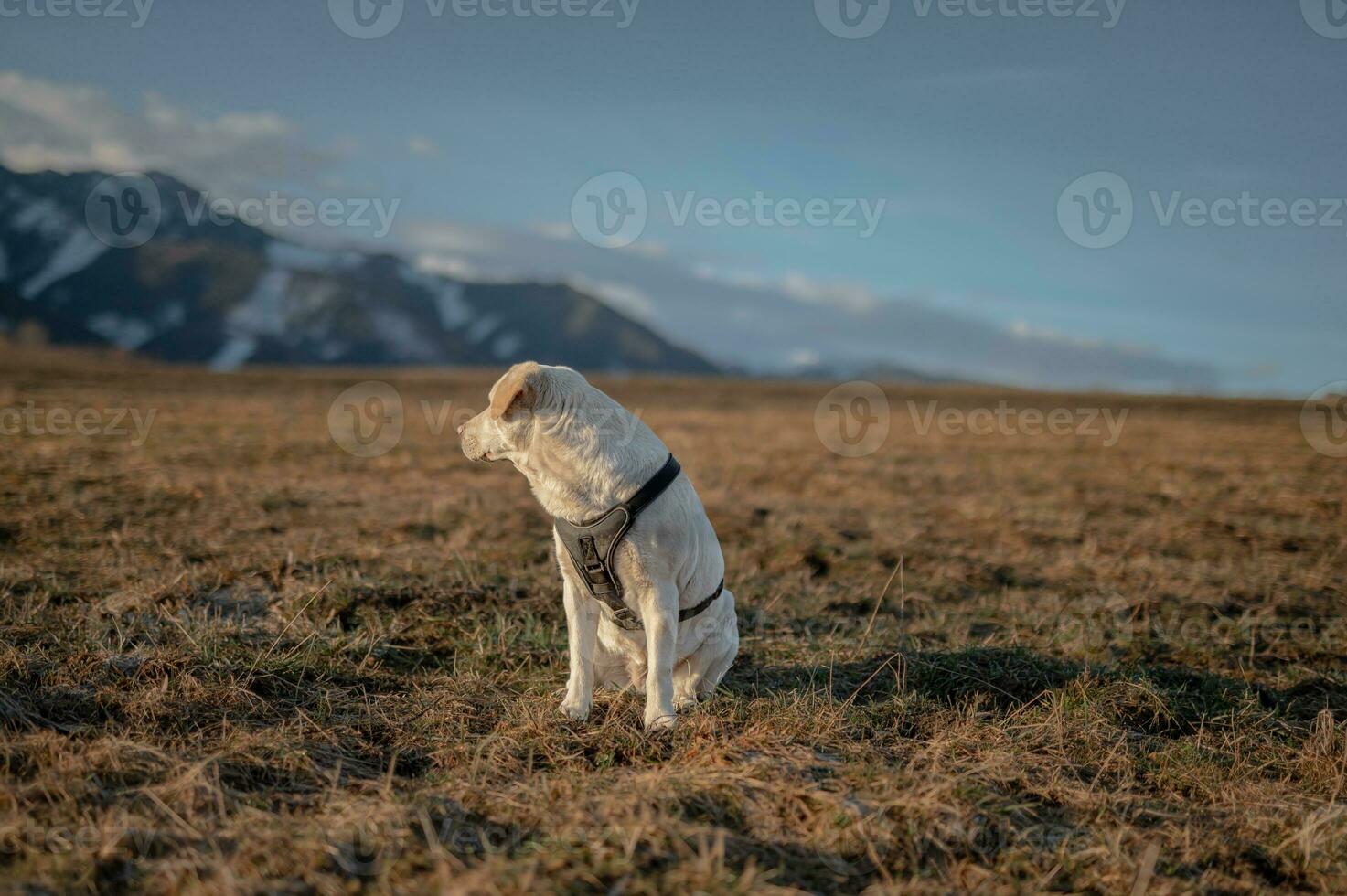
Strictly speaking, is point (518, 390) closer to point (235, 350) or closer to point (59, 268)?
point (235, 350)

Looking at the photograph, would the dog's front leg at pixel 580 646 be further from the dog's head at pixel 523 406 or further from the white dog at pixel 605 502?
the dog's head at pixel 523 406

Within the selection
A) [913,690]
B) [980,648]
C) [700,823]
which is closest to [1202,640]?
[980,648]

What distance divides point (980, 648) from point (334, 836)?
4463 millimetres

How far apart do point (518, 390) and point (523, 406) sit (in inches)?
5.2

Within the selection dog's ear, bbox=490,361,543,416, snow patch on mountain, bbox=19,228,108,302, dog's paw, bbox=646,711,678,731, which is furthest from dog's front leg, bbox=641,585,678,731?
snow patch on mountain, bbox=19,228,108,302

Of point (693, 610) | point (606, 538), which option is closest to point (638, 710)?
point (693, 610)

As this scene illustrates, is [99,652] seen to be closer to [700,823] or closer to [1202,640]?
[700,823]

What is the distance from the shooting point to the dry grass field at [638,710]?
3.01 meters

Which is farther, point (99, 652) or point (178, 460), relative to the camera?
point (178, 460)

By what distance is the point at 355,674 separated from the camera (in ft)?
16.2

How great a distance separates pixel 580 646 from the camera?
4.62 m

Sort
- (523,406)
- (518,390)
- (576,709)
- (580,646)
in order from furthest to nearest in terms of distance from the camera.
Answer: (580,646)
(576,709)
(523,406)
(518,390)

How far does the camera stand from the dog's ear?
414 centimetres

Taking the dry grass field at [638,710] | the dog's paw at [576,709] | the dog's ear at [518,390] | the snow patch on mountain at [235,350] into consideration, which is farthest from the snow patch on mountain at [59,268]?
the dog's paw at [576,709]
